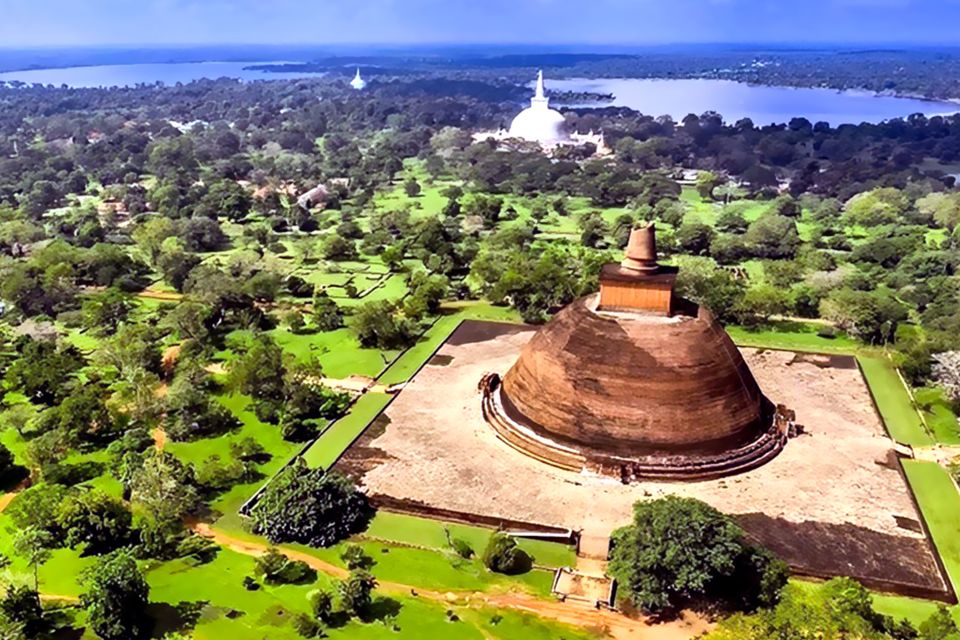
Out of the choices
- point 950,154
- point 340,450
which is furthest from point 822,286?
point 950,154

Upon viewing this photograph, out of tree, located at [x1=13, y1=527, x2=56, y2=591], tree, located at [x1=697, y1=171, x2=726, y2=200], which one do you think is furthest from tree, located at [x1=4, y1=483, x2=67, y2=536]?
tree, located at [x1=697, y1=171, x2=726, y2=200]

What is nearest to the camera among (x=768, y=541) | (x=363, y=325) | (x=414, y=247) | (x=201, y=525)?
(x=768, y=541)

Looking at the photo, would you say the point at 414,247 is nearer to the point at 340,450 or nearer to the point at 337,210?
the point at 337,210

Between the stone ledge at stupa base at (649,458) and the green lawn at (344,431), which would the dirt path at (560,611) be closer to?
the green lawn at (344,431)

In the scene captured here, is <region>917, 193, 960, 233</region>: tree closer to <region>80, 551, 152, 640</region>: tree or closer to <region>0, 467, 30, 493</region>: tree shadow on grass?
<region>80, 551, 152, 640</region>: tree

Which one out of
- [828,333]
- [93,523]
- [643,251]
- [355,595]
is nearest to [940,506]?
[643,251]

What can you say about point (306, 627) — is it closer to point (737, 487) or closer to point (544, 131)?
point (737, 487)

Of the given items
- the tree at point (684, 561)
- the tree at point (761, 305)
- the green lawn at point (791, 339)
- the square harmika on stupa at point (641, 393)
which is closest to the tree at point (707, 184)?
the tree at point (761, 305)
